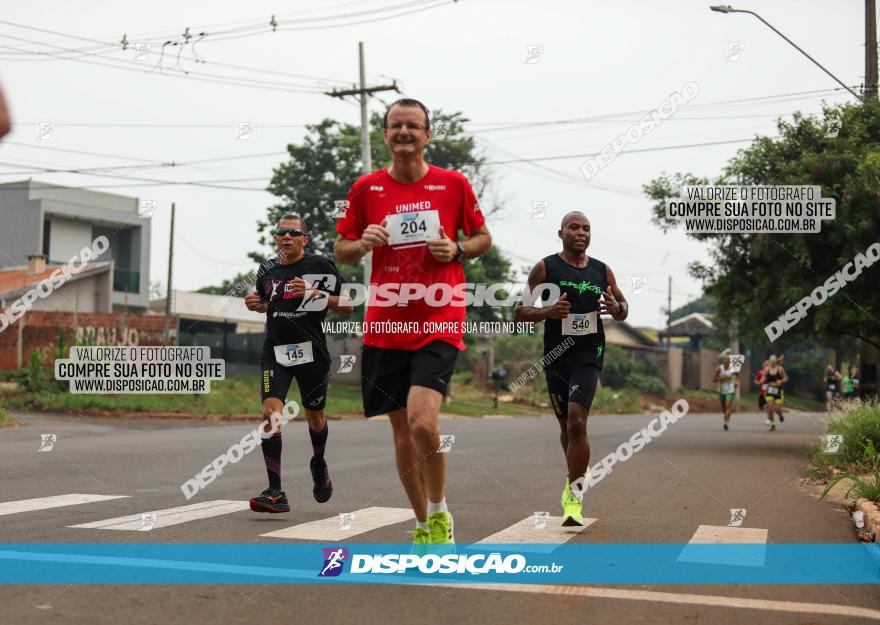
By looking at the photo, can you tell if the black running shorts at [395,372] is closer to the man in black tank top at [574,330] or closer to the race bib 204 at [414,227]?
the race bib 204 at [414,227]

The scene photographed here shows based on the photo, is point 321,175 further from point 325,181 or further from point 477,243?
point 477,243

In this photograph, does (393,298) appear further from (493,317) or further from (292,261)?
(493,317)

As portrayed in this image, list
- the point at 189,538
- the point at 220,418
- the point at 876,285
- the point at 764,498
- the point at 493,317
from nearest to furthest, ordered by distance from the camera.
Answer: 1. the point at 189,538
2. the point at 764,498
3. the point at 876,285
4. the point at 220,418
5. the point at 493,317

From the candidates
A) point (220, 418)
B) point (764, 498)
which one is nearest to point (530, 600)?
point (764, 498)

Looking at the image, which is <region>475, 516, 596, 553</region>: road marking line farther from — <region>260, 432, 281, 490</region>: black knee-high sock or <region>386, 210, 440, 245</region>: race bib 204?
<region>386, 210, 440, 245</region>: race bib 204

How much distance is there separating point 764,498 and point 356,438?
9442 mm

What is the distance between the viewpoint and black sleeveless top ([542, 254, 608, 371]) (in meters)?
7.61

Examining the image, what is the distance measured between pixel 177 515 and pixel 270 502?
662 mm

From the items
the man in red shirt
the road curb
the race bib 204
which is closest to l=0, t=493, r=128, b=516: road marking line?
the man in red shirt

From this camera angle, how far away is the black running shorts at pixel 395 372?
5.54m

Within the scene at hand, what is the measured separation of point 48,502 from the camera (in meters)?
8.30

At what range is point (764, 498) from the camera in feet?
31.9

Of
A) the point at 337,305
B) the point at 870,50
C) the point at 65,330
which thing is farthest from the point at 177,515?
the point at 65,330

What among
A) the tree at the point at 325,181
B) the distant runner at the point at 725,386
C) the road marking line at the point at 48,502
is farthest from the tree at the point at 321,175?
the road marking line at the point at 48,502
